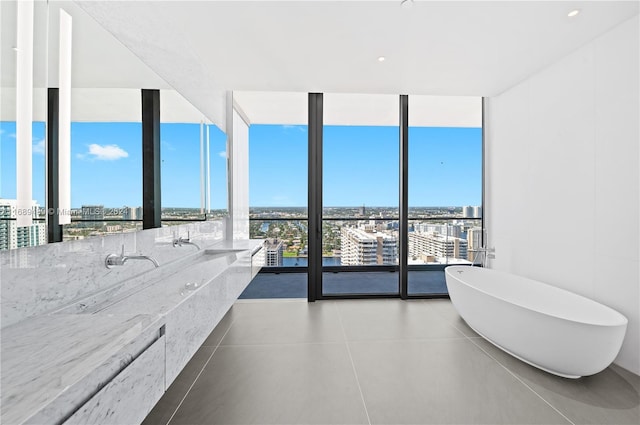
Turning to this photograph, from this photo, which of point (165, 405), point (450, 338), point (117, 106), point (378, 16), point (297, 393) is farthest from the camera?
point (450, 338)

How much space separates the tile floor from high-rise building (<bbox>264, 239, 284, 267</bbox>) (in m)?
1.23

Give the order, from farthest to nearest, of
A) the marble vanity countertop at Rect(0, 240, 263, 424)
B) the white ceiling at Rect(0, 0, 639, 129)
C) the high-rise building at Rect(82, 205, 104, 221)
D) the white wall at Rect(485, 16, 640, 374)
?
the white wall at Rect(485, 16, 640, 374)
the white ceiling at Rect(0, 0, 639, 129)
the high-rise building at Rect(82, 205, 104, 221)
the marble vanity countertop at Rect(0, 240, 263, 424)

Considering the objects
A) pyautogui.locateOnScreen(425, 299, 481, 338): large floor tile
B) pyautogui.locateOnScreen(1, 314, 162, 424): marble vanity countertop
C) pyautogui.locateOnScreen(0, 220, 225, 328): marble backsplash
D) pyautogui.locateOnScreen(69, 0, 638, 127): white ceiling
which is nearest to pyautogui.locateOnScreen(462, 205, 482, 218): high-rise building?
pyautogui.locateOnScreen(425, 299, 481, 338): large floor tile

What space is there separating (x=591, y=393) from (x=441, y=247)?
2.39 m

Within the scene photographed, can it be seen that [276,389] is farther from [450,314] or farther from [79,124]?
[450,314]

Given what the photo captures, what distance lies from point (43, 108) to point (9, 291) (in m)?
0.75

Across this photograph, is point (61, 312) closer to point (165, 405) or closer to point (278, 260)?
point (165, 405)

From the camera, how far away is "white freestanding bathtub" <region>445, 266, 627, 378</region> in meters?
2.02

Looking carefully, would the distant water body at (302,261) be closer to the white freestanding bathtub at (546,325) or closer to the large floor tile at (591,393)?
the white freestanding bathtub at (546,325)

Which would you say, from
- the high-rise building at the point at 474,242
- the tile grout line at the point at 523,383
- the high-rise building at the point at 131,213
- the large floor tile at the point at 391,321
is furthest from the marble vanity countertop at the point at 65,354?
the high-rise building at the point at 474,242

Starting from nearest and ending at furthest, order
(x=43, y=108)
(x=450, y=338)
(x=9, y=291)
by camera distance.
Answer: (x=9, y=291) → (x=43, y=108) → (x=450, y=338)

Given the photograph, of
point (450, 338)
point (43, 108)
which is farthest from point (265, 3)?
point (450, 338)

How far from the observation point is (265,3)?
2.17 meters

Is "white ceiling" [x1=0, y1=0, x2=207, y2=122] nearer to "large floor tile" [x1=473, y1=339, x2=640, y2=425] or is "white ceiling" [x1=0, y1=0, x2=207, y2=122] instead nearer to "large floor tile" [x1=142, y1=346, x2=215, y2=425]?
"large floor tile" [x1=142, y1=346, x2=215, y2=425]
